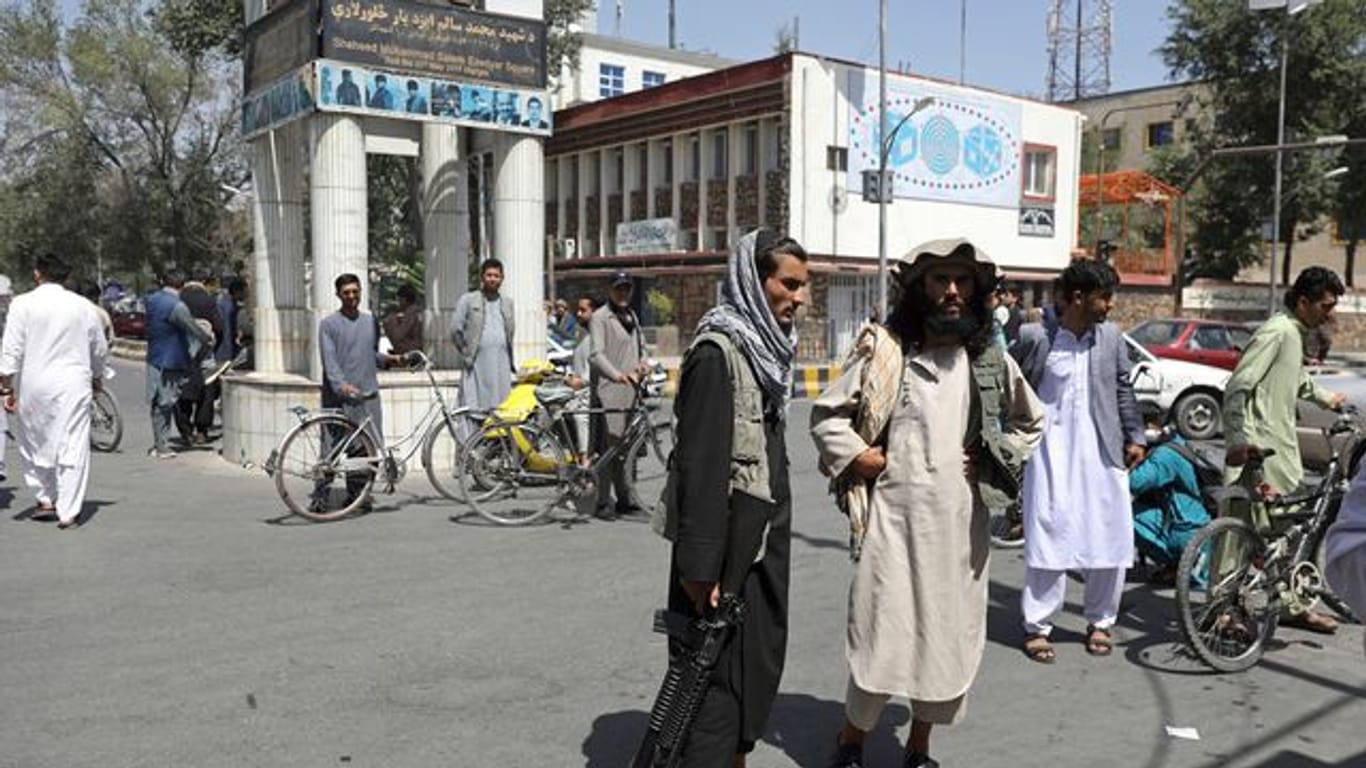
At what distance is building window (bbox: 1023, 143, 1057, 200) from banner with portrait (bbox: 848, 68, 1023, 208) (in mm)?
911

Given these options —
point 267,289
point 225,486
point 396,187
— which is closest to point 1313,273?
point 225,486

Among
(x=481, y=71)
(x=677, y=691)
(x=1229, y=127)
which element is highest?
(x=1229, y=127)

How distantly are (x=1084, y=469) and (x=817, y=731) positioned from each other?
1.95 meters

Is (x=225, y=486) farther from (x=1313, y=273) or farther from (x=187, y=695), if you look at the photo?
(x=1313, y=273)

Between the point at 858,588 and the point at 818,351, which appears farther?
the point at 818,351

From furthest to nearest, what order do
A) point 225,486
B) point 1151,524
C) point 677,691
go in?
1. point 225,486
2. point 1151,524
3. point 677,691

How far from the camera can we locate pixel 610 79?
160 ft

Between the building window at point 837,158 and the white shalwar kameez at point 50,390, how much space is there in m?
22.7

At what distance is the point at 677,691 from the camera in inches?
124

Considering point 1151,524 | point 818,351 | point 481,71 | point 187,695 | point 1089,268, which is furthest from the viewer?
point 818,351

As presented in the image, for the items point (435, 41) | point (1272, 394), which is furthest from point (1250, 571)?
point (435, 41)

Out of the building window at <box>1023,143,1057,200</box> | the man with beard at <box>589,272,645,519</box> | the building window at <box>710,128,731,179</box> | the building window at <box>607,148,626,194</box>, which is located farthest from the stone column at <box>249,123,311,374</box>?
the building window at <box>1023,143,1057,200</box>

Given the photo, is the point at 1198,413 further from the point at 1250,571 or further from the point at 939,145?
the point at 939,145

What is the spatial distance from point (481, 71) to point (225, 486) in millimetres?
4422
